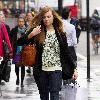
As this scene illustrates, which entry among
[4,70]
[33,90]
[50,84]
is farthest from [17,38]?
[50,84]

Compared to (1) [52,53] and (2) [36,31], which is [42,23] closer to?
(2) [36,31]

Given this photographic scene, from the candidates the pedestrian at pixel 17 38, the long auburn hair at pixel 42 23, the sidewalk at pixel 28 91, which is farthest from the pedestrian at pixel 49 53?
the pedestrian at pixel 17 38

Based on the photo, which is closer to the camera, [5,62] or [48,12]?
[48,12]

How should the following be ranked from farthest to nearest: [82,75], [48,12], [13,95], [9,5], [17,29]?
[9,5]
[82,75]
[17,29]
[13,95]
[48,12]

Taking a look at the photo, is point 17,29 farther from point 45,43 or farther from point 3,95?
point 45,43

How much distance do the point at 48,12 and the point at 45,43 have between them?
44 centimetres

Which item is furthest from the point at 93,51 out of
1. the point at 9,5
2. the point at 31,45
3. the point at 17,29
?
the point at 9,5

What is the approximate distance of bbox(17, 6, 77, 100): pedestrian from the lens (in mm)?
8742

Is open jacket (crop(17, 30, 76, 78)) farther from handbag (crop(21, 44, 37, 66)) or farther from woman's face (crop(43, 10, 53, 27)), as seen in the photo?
woman's face (crop(43, 10, 53, 27))

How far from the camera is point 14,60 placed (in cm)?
1469

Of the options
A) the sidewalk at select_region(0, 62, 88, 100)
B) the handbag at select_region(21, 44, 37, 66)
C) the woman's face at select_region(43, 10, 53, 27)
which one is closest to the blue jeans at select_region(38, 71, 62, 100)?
the handbag at select_region(21, 44, 37, 66)

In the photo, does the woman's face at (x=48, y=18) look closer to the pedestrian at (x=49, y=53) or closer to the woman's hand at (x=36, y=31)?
the pedestrian at (x=49, y=53)

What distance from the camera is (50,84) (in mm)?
8805

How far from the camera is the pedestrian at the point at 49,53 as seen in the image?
344 inches
